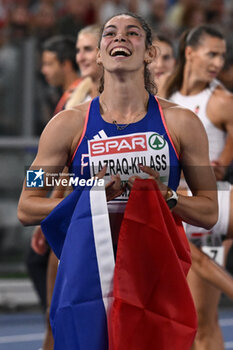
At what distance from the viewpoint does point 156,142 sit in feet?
11.7

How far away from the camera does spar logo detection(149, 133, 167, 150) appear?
3.55 meters

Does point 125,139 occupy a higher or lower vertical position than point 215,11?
lower

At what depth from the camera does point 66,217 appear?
3.40 m

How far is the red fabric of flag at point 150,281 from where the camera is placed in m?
3.21

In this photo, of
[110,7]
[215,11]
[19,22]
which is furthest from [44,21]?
[215,11]

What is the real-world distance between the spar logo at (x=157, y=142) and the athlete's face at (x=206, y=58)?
2.35m

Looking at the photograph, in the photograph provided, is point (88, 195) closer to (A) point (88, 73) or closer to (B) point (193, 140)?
(B) point (193, 140)

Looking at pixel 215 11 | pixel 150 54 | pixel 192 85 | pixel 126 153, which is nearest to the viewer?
pixel 126 153

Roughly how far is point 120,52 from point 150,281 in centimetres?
101

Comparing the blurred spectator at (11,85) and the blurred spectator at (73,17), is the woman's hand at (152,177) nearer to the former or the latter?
the blurred spectator at (11,85)

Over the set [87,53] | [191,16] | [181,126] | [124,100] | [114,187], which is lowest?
[114,187]

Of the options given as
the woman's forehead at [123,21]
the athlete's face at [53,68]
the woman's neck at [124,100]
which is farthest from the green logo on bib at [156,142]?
the athlete's face at [53,68]

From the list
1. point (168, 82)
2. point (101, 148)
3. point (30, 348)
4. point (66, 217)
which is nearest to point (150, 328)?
point (66, 217)

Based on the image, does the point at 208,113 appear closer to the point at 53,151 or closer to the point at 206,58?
the point at 206,58
